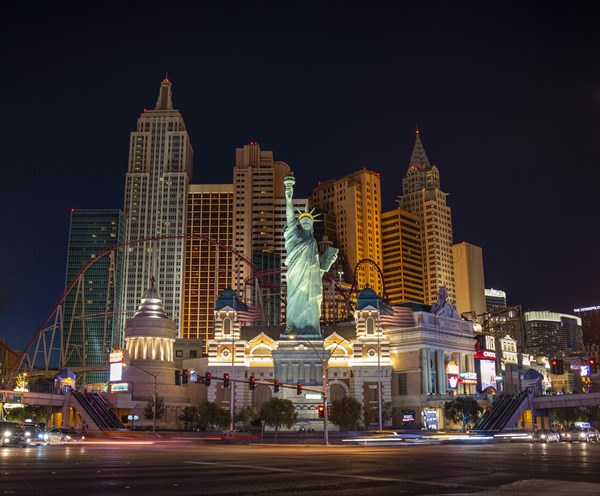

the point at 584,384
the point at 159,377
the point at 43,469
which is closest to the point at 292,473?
the point at 43,469

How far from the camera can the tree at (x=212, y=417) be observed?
3408 inches

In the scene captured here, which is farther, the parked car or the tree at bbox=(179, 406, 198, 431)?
the tree at bbox=(179, 406, 198, 431)

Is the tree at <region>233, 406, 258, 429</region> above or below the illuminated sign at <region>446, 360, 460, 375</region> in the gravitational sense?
below

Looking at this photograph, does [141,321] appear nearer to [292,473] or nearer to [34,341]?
[34,341]

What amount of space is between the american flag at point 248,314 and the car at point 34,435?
59.1 m

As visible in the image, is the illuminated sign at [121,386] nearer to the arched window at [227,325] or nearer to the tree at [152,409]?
the tree at [152,409]

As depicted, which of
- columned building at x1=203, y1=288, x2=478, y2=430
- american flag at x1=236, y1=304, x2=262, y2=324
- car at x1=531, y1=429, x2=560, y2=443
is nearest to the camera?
car at x1=531, y1=429, x2=560, y2=443

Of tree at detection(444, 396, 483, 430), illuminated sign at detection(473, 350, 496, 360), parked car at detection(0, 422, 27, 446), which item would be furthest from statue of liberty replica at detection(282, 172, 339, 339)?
parked car at detection(0, 422, 27, 446)

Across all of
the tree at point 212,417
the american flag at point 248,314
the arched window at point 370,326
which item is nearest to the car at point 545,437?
the tree at point 212,417

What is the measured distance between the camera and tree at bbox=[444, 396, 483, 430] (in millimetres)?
93500

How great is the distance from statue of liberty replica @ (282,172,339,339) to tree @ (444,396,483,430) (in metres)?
23.3

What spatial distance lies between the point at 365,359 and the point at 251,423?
23277 mm

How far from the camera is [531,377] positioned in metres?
107

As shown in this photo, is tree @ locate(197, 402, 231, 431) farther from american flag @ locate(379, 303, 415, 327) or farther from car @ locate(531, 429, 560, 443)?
car @ locate(531, 429, 560, 443)
